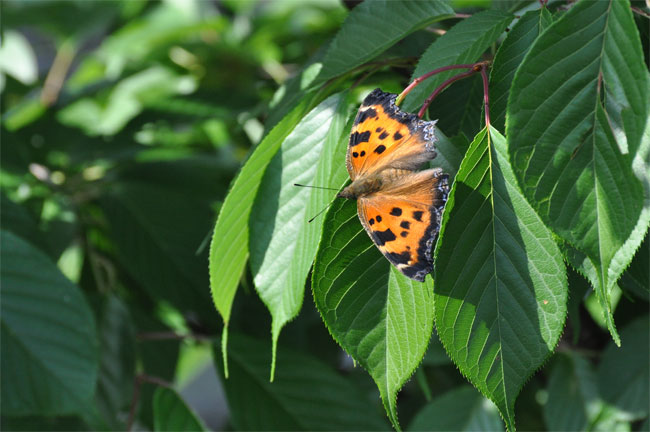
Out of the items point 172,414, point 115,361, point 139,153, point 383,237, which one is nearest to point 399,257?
point 383,237

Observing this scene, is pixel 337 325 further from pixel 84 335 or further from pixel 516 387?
pixel 84 335

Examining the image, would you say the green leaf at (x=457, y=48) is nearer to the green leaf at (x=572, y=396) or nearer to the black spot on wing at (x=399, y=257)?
the black spot on wing at (x=399, y=257)

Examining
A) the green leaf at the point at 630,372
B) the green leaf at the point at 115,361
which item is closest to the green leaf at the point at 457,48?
the green leaf at the point at 630,372

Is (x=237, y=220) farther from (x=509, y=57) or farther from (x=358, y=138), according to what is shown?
(x=509, y=57)

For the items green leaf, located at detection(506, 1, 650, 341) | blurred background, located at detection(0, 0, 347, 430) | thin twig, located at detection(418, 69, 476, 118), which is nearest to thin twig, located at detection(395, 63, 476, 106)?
thin twig, located at detection(418, 69, 476, 118)

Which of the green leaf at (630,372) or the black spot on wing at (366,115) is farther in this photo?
the green leaf at (630,372)

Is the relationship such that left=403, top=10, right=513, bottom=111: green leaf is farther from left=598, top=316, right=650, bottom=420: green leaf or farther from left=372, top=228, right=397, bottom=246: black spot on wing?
left=598, top=316, right=650, bottom=420: green leaf
